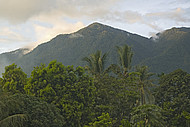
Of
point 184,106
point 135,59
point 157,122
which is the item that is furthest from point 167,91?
point 135,59

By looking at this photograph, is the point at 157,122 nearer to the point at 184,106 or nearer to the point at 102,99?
the point at 184,106

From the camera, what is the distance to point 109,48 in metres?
89.6

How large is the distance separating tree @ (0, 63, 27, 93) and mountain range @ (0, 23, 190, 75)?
59.3 metres

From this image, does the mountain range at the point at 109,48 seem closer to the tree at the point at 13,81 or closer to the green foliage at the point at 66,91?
the tree at the point at 13,81

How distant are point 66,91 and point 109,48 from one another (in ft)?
263

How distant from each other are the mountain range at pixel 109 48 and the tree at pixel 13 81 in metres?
59.3

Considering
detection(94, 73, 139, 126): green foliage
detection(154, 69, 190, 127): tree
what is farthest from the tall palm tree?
detection(154, 69, 190, 127): tree

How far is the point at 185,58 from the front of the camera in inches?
3007

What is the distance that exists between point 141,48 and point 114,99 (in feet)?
272

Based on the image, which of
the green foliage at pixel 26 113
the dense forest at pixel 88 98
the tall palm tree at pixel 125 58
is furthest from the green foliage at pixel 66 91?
the tall palm tree at pixel 125 58

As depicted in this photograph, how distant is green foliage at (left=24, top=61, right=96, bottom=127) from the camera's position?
9773 millimetres

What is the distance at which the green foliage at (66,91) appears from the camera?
9773 mm

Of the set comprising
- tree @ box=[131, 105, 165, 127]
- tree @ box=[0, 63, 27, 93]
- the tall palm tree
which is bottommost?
tree @ box=[131, 105, 165, 127]

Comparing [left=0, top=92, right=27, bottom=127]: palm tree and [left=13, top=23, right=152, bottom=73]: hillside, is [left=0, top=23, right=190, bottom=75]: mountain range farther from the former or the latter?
[left=0, top=92, right=27, bottom=127]: palm tree
